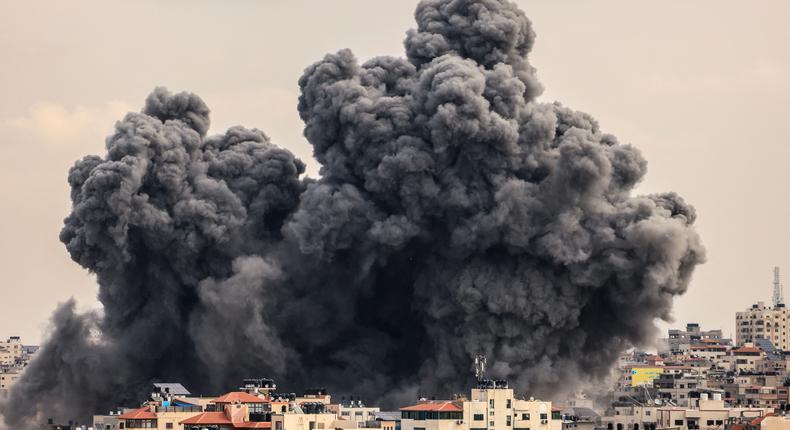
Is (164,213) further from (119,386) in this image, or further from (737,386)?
(737,386)

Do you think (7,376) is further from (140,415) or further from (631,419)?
(140,415)

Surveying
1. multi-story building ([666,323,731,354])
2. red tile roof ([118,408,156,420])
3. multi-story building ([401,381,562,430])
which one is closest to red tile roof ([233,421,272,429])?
multi-story building ([401,381,562,430])

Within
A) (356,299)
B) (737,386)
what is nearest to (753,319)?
(737,386)

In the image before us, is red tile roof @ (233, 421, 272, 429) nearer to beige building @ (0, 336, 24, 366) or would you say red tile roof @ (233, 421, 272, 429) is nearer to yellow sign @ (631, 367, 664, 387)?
yellow sign @ (631, 367, 664, 387)

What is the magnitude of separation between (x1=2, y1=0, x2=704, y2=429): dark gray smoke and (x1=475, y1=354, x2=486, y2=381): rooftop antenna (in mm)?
1856

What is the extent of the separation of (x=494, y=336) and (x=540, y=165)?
6.96m

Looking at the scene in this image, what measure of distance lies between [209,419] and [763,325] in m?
96.9

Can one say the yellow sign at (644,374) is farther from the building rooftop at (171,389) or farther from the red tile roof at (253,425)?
the red tile roof at (253,425)

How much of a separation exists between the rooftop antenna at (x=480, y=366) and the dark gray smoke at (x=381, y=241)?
1856 mm

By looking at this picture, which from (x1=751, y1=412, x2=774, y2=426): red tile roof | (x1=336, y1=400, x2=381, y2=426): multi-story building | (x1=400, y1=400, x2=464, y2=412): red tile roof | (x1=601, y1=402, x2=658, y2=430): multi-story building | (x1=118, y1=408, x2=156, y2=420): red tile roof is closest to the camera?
(x1=400, y1=400, x2=464, y2=412): red tile roof

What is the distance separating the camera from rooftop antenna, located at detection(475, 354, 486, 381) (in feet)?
265

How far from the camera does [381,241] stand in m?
90.6

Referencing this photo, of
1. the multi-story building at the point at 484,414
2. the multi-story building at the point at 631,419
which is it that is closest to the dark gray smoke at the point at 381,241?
the multi-story building at the point at 631,419

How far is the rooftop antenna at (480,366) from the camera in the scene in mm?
80688
